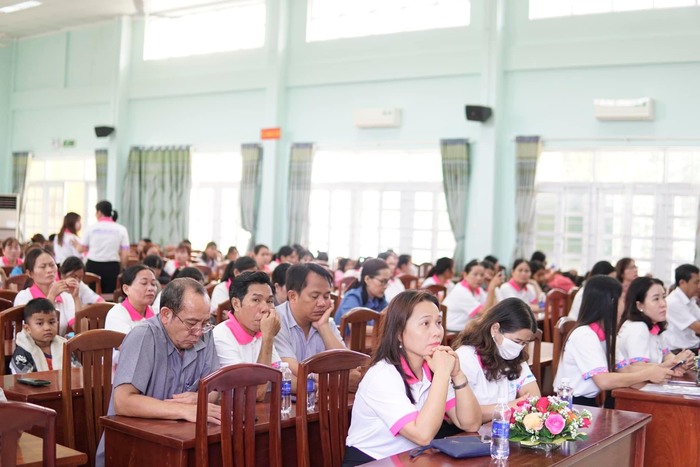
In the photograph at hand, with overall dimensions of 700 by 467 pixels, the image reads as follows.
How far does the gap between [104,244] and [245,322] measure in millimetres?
5233

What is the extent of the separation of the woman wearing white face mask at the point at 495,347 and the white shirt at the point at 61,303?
2970 mm

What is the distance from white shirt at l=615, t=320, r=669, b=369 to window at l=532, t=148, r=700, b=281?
638cm

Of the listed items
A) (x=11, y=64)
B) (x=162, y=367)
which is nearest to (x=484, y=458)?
(x=162, y=367)

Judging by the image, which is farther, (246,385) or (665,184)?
(665,184)

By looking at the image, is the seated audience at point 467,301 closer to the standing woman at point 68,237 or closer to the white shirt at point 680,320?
the white shirt at point 680,320

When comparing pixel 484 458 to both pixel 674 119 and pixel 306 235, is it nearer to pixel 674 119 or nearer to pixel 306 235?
pixel 674 119

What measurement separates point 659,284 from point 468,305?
2.66 metres

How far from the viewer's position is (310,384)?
357cm

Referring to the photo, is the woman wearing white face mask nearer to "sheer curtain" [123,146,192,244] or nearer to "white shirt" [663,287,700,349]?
"white shirt" [663,287,700,349]

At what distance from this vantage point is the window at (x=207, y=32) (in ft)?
A: 47.4

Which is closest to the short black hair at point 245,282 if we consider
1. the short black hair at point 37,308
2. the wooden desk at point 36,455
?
the short black hair at point 37,308

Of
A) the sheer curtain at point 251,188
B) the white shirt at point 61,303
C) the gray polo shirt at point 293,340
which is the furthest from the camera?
the sheer curtain at point 251,188

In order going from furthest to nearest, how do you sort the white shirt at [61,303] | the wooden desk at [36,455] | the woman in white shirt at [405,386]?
the white shirt at [61,303] → the woman in white shirt at [405,386] → the wooden desk at [36,455]

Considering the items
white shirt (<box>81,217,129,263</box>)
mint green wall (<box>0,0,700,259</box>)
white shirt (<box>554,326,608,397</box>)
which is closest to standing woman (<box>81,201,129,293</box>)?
white shirt (<box>81,217,129,263</box>)
